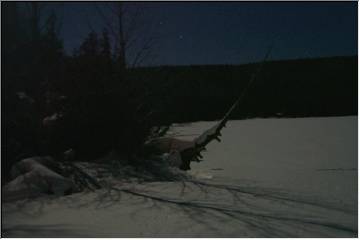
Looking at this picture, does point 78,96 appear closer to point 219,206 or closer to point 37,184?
point 37,184

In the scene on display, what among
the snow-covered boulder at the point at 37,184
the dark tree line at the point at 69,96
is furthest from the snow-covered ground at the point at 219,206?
the dark tree line at the point at 69,96

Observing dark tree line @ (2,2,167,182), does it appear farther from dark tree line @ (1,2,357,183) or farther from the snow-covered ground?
the snow-covered ground

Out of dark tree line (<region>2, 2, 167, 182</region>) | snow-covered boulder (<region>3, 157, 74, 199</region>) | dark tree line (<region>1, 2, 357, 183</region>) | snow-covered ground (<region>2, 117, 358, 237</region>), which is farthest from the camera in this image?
dark tree line (<region>2, 2, 167, 182</region>)

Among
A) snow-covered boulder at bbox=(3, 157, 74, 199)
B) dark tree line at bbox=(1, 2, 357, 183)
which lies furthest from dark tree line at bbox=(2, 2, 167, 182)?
snow-covered boulder at bbox=(3, 157, 74, 199)

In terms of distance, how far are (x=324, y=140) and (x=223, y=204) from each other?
4531 mm

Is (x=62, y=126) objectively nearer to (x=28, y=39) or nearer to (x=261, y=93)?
(x=28, y=39)

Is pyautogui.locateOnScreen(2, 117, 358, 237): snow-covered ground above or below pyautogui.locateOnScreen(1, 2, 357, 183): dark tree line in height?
below

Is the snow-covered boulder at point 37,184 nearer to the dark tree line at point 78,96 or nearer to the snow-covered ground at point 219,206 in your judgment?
the snow-covered ground at point 219,206

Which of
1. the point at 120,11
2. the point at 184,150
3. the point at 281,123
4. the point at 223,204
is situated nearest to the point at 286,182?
the point at 223,204

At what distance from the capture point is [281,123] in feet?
37.5

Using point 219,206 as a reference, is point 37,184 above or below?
above

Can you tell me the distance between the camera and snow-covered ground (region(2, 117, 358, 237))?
A: 287 centimetres

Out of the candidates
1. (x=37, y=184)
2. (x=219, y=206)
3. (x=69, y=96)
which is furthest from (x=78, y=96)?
(x=219, y=206)

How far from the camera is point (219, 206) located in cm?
341
